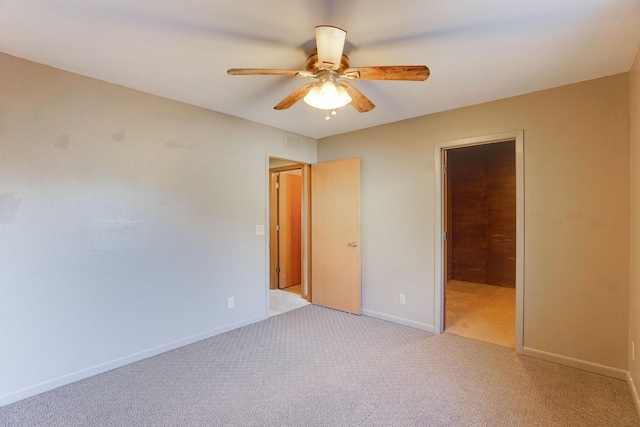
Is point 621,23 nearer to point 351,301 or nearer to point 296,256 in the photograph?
point 351,301

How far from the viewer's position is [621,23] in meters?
1.71

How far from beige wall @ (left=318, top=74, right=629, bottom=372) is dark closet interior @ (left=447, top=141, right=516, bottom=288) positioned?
7.56 feet

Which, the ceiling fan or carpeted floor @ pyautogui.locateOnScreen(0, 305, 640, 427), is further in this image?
carpeted floor @ pyautogui.locateOnScreen(0, 305, 640, 427)

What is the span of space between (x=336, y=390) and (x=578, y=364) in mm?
2021

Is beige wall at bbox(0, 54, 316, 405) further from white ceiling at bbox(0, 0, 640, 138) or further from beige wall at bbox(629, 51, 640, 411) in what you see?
beige wall at bbox(629, 51, 640, 411)

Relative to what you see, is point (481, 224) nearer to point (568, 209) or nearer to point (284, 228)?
point (568, 209)

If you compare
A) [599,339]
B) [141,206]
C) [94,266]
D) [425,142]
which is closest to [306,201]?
[425,142]

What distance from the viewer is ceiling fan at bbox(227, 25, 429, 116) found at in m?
1.62

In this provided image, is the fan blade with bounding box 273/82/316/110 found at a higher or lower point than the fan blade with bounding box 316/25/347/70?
lower

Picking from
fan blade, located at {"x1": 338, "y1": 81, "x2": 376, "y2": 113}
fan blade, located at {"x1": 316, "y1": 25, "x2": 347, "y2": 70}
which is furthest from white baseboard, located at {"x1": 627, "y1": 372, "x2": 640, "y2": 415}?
fan blade, located at {"x1": 316, "y1": 25, "x2": 347, "y2": 70}

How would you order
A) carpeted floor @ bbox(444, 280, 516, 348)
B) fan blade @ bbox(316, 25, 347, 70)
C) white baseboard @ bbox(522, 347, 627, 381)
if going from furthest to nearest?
carpeted floor @ bbox(444, 280, 516, 348)
white baseboard @ bbox(522, 347, 627, 381)
fan blade @ bbox(316, 25, 347, 70)

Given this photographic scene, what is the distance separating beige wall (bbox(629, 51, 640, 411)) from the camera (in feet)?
6.63

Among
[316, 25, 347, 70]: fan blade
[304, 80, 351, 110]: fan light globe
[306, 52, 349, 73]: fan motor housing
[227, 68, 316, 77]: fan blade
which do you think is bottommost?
[304, 80, 351, 110]: fan light globe

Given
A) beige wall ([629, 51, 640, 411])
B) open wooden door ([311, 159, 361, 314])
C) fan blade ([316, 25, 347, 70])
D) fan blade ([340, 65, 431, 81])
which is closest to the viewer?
fan blade ([316, 25, 347, 70])
